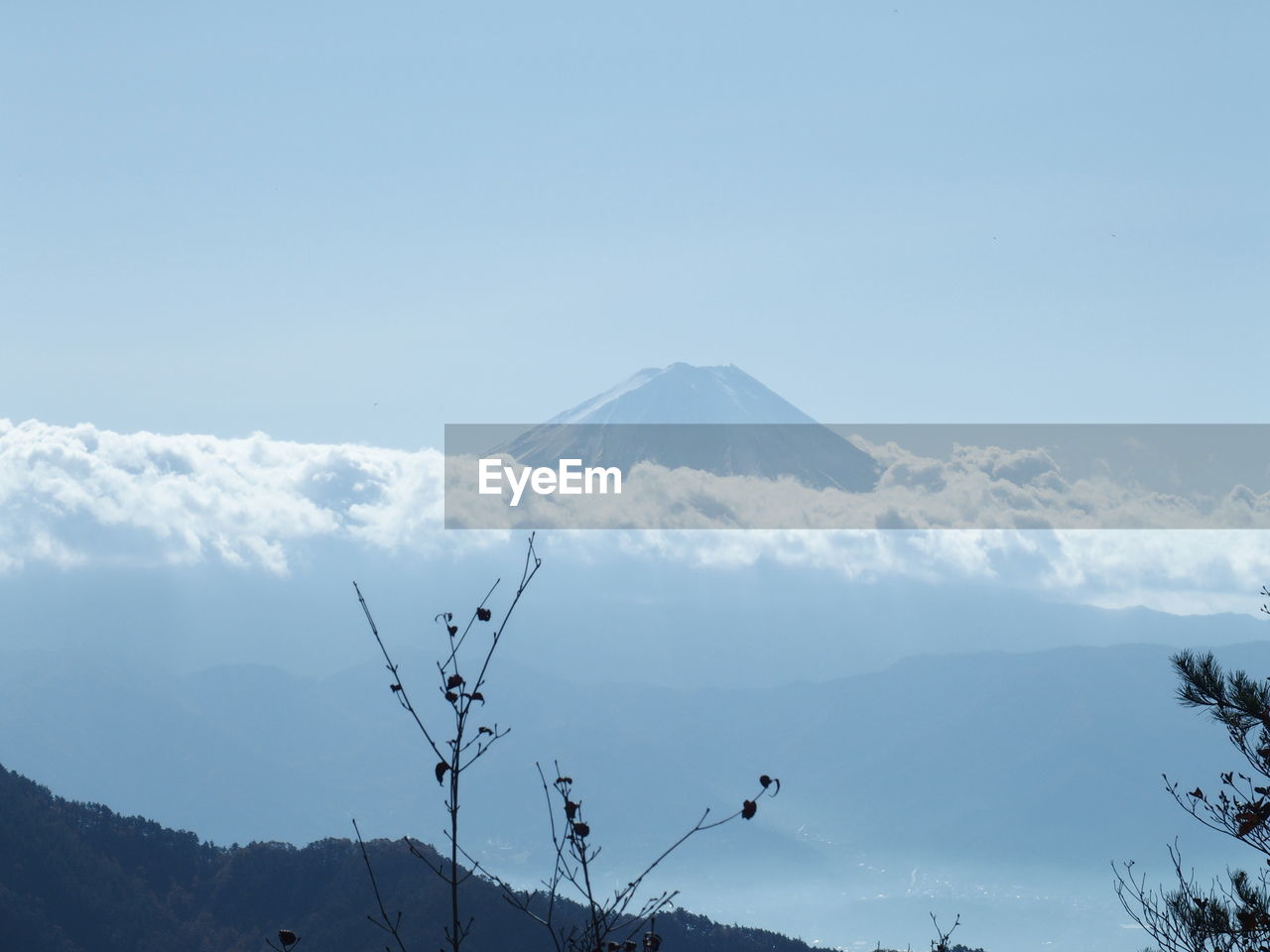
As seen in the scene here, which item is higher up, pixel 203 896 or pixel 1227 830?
pixel 1227 830

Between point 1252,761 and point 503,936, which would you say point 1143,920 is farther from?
point 503,936

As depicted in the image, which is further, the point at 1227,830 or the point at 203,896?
the point at 203,896

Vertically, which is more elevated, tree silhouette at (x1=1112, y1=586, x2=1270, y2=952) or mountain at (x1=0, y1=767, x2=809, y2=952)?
tree silhouette at (x1=1112, y1=586, x2=1270, y2=952)

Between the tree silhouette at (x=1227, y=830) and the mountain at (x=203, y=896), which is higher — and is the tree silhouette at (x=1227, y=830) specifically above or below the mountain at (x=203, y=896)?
above

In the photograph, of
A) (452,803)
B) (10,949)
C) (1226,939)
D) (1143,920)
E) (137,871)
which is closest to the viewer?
(452,803)

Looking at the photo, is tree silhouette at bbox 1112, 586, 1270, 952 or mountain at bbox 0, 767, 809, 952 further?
mountain at bbox 0, 767, 809, 952

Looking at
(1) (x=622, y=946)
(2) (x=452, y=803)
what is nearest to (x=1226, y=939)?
(1) (x=622, y=946)

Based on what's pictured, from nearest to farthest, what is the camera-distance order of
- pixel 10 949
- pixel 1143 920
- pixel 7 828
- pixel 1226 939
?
pixel 1226 939
pixel 1143 920
pixel 10 949
pixel 7 828

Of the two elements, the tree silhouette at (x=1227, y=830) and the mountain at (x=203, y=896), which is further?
the mountain at (x=203, y=896)
